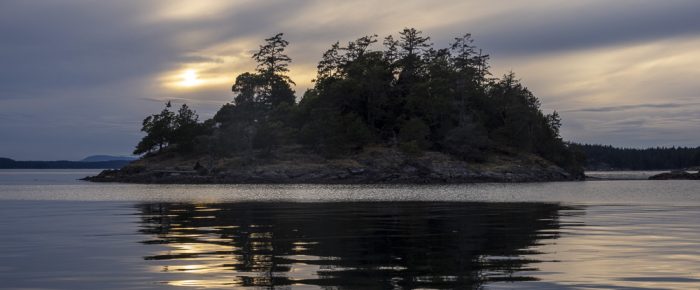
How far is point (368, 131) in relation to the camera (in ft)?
529

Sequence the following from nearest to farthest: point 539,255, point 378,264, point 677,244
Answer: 1. point 378,264
2. point 539,255
3. point 677,244

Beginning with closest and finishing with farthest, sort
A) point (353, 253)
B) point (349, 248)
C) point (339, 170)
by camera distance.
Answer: point (353, 253), point (349, 248), point (339, 170)

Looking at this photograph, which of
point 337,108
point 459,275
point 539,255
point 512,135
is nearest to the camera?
point 459,275

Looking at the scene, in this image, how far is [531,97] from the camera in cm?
19400

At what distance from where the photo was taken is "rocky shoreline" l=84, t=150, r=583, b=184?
148m

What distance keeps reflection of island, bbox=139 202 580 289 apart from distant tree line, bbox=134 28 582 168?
10944 cm

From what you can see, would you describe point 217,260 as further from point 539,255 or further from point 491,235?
point 491,235

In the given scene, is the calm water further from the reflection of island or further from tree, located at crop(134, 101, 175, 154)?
tree, located at crop(134, 101, 175, 154)

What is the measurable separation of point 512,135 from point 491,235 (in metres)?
148

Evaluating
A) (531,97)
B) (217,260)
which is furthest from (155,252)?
(531,97)

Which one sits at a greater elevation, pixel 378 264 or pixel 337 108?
pixel 337 108

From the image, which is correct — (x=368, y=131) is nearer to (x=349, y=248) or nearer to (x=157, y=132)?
(x=157, y=132)

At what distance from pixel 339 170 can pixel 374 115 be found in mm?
26894

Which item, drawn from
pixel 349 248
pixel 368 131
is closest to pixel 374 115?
pixel 368 131
